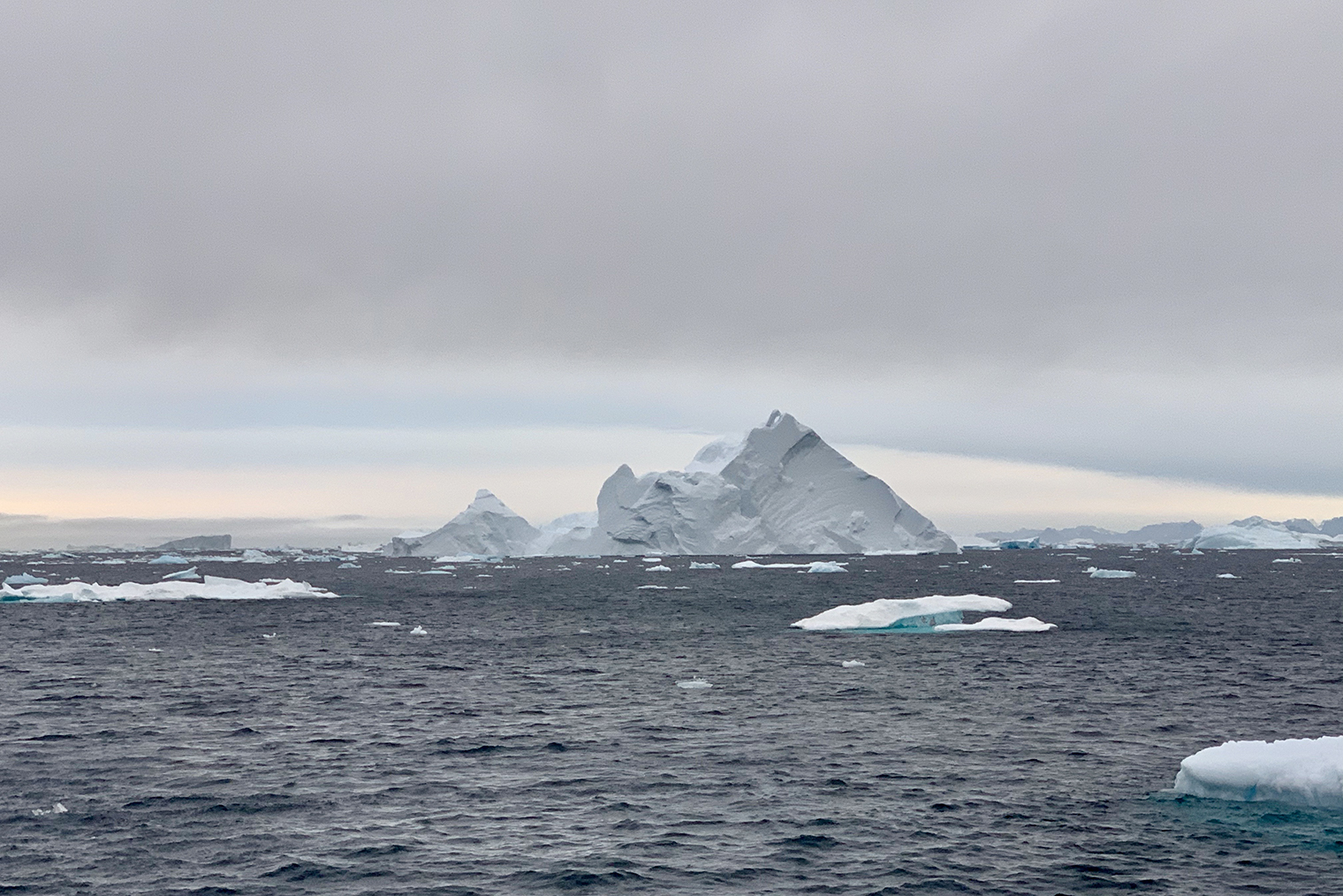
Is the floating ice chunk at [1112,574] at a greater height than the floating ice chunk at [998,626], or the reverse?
the floating ice chunk at [998,626]

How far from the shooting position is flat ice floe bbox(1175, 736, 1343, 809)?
1938 cm

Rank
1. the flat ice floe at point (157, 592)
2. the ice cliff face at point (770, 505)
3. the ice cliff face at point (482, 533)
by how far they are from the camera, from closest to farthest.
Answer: the flat ice floe at point (157, 592) < the ice cliff face at point (770, 505) < the ice cliff face at point (482, 533)

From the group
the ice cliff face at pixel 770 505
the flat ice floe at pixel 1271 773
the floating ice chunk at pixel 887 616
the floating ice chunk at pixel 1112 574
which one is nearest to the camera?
the flat ice floe at pixel 1271 773

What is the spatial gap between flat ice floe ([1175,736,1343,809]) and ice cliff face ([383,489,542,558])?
487 feet

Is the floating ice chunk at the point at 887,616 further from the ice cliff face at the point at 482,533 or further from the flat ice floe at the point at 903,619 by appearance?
the ice cliff face at the point at 482,533

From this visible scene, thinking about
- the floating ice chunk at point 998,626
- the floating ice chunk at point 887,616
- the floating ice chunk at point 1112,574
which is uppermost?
the floating ice chunk at point 887,616

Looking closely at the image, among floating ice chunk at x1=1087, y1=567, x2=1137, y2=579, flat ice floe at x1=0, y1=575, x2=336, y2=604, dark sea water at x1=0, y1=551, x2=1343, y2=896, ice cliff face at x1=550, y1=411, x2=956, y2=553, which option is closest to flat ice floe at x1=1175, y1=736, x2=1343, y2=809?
dark sea water at x1=0, y1=551, x2=1343, y2=896

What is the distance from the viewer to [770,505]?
493 ft

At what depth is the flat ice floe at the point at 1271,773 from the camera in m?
19.4

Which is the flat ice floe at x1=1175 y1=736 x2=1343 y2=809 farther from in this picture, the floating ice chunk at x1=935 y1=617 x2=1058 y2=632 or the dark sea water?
the floating ice chunk at x1=935 y1=617 x2=1058 y2=632

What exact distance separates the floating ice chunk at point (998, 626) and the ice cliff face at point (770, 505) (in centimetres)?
8876

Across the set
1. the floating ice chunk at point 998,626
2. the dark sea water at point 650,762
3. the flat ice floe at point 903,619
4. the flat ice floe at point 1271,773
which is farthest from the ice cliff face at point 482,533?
the flat ice floe at point 1271,773

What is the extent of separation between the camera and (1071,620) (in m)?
62.0

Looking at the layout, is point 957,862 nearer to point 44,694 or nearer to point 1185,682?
point 1185,682
